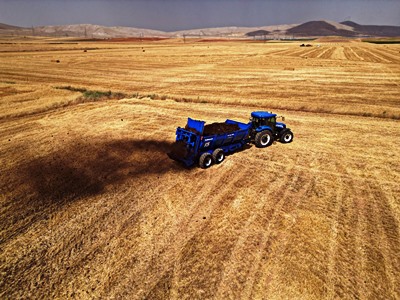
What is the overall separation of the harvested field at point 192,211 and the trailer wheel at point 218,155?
0.28 meters

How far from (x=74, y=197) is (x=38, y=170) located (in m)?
3.20

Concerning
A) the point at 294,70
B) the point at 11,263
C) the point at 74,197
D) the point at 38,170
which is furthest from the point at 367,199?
the point at 294,70

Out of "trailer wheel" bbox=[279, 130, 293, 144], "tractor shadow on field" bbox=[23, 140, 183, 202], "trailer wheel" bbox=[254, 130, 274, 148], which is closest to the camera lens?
"tractor shadow on field" bbox=[23, 140, 183, 202]

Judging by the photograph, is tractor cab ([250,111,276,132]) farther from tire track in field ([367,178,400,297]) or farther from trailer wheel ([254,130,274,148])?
tire track in field ([367,178,400,297])

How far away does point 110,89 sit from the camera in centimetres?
2856

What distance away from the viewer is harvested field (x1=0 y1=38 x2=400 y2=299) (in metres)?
6.60

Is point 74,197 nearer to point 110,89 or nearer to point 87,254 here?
point 87,254

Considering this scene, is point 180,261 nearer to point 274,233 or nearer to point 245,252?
point 245,252

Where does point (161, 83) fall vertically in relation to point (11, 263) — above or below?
above

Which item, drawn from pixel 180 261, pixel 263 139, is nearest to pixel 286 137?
pixel 263 139

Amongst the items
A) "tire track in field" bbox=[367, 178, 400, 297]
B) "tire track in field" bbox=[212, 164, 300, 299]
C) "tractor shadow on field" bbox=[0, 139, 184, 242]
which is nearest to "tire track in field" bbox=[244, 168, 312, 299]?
"tire track in field" bbox=[212, 164, 300, 299]

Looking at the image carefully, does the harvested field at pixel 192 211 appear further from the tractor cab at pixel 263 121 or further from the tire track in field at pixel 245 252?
the tractor cab at pixel 263 121

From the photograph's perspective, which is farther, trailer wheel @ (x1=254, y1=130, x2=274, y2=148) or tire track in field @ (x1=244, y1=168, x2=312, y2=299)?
trailer wheel @ (x1=254, y1=130, x2=274, y2=148)

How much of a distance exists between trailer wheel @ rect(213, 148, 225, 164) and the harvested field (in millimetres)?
275
